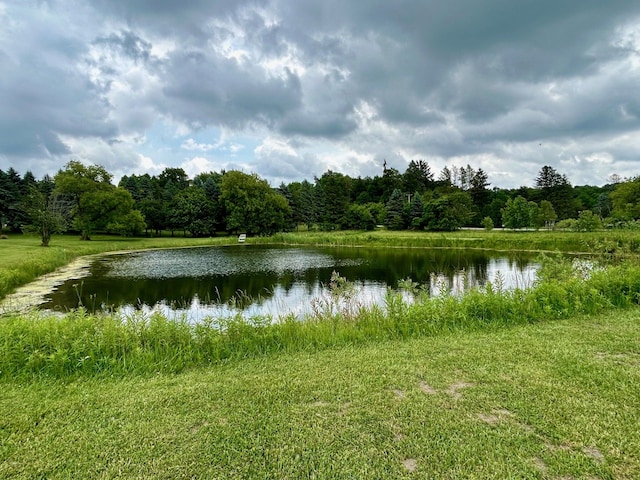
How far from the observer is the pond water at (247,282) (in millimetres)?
10617

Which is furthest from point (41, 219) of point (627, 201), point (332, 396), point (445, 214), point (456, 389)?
point (627, 201)

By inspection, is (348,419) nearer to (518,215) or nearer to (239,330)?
(239,330)

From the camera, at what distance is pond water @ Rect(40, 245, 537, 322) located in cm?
1062

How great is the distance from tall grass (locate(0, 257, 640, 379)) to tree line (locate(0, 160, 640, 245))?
27082 millimetres

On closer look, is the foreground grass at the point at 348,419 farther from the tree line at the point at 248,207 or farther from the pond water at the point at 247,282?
the tree line at the point at 248,207

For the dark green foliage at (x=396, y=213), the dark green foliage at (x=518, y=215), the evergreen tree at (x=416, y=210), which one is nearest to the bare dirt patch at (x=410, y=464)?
the dark green foliage at (x=518, y=215)

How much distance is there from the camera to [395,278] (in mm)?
15586

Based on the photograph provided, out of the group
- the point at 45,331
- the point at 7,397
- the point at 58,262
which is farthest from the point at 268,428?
the point at 58,262

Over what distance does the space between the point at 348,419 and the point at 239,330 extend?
2.76m

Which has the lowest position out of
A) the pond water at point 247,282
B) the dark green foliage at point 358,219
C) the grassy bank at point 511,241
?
the pond water at point 247,282

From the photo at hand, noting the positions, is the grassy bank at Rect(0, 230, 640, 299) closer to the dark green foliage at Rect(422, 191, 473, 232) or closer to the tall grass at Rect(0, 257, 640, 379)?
the tall grass at Rect(0, 257, 640, 379)

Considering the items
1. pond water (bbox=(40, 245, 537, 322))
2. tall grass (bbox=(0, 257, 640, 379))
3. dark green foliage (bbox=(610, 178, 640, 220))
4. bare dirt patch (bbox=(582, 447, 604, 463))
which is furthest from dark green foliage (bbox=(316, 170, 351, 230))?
bare dirt patch (bbox=(582, 447, 604, 463))

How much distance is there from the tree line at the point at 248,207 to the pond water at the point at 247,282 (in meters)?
14.7

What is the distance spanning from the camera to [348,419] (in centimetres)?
296
